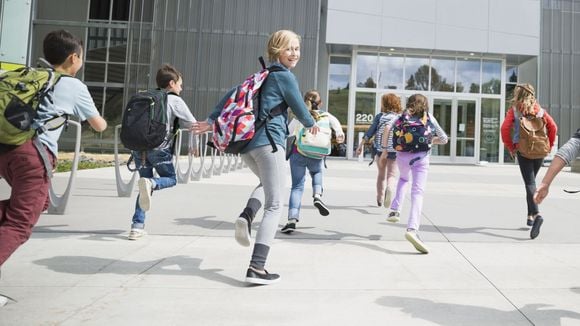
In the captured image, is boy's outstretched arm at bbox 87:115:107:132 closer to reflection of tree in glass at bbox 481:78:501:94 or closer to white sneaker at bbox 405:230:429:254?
white sneaker at bbox 405:230:429:254

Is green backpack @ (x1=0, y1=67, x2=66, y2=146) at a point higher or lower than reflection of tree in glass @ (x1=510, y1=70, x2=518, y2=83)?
lower

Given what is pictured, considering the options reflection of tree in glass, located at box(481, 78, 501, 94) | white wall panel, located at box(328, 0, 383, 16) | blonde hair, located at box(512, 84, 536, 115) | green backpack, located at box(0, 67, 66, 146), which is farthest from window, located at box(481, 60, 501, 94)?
green backpack, located at box(0, 67, 66, 146)

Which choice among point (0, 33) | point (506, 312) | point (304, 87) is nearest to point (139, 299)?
point (506, 312)

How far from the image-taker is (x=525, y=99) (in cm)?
510

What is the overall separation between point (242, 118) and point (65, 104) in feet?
3.44

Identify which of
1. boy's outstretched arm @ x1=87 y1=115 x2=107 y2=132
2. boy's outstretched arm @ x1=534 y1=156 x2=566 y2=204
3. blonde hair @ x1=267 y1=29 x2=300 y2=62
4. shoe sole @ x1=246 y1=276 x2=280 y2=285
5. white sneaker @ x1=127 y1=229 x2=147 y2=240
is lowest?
shoe sole @ x1=246 y1=276 x2=280 y2=285

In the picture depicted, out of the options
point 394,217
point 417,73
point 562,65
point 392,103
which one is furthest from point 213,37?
point 394,217

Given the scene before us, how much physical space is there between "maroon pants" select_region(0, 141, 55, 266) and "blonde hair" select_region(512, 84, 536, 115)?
15.9 feet

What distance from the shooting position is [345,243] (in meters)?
4.41

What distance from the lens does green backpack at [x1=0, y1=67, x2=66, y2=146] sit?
228 centimetres

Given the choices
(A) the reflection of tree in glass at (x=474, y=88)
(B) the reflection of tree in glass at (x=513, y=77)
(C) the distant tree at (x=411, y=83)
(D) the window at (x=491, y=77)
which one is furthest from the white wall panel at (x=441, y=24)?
(B) the reflection of tree in glass at (x=513, y=77)

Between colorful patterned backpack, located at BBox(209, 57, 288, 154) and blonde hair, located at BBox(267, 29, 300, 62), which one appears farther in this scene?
blonde hair, located at BBox(267, 29, 300, 62)

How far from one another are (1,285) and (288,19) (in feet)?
73.7

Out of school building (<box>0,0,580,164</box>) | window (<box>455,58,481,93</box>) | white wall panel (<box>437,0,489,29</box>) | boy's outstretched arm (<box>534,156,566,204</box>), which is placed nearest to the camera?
boy's outstretched arm (<box>534,156,566,204</box>)
